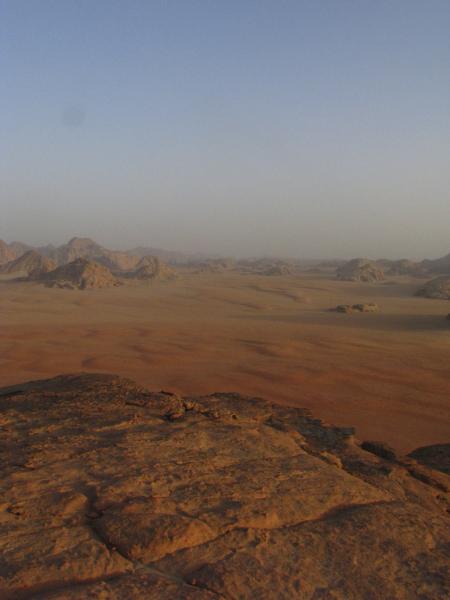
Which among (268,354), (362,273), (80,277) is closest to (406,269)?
(362,273)

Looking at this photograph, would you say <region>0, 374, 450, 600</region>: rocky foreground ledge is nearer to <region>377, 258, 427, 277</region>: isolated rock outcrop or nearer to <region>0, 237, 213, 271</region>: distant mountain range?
<region>377, 258, 427, 277</region>: isolated rock outcrop

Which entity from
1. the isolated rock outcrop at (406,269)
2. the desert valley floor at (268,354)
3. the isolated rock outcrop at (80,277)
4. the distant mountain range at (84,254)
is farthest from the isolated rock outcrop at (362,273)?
the distant mountain range at (84,254)

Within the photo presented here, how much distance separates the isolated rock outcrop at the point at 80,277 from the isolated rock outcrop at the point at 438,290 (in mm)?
19552

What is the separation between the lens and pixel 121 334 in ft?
40.1

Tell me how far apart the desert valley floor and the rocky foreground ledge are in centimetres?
248

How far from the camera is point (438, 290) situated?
24781 mm

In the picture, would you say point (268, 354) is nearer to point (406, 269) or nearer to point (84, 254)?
point (406, 269)

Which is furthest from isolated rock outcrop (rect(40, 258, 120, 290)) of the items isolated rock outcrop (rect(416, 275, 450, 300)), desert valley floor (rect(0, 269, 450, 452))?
isolated rock outcrop (rect(416, 275, 450, 300))

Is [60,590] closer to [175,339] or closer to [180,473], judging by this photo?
[180,473]

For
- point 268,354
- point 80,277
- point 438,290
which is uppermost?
point 438,290

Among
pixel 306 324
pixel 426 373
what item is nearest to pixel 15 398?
pixel 426 373

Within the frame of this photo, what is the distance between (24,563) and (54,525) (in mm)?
297

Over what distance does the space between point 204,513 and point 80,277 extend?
27097 mm

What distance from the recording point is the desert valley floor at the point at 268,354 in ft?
21.3
